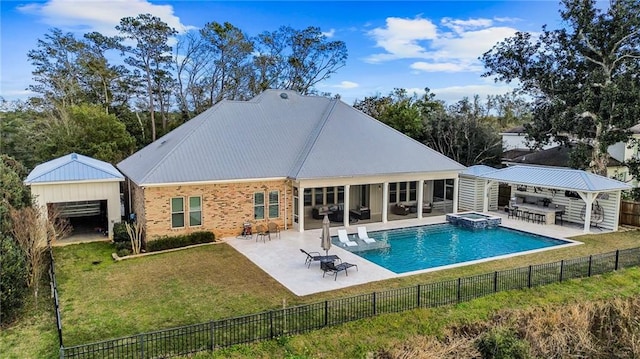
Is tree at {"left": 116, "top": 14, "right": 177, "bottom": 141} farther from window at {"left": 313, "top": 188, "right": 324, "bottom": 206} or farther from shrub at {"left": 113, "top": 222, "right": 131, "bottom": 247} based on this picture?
shrub at {"left": 113, "top": 222, "right": 131, "bottom": 247}

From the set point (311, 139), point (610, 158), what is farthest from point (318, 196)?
point (610, 158)

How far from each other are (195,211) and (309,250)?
5.73m

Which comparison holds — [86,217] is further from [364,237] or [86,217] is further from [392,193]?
[392,193]

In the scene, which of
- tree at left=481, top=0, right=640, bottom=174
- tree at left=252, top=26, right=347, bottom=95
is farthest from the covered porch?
tree at left=252, top=26, right=347, bottom=95

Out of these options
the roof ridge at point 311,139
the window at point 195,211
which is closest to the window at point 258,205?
the roof ridge at point 311,139

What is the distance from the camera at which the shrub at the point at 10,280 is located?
10703 millimetres

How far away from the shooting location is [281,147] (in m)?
22.9

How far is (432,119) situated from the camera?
36.9 meters

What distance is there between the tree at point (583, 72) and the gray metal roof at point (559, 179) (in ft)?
14.4

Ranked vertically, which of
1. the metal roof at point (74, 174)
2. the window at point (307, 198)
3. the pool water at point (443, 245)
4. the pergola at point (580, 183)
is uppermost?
the metal roof at point (74, 174)

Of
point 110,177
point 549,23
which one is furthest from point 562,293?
point 549,23

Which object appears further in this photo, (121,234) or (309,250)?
(121,234)

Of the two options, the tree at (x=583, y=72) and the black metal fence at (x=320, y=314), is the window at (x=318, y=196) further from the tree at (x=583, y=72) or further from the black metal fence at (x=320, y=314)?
the tree at (x=583, y=72)

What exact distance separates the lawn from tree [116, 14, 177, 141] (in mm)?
28989
